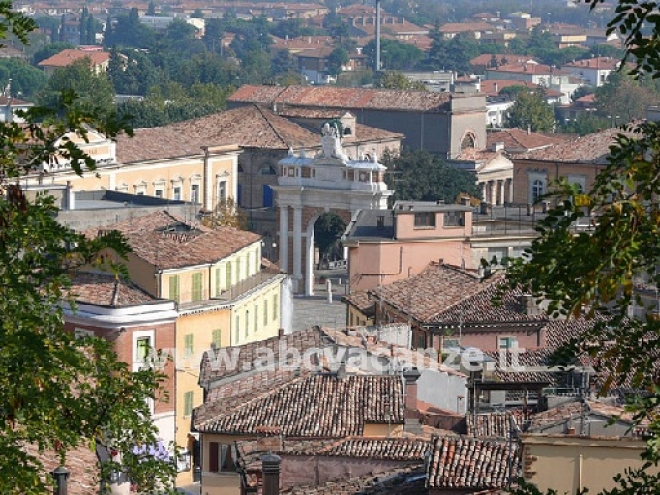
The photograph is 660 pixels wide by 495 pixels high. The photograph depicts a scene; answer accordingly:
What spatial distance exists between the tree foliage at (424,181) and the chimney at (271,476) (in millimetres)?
58086

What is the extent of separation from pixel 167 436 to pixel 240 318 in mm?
6696

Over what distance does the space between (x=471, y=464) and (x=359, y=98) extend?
275ft

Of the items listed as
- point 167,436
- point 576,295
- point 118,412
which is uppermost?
point 576,295

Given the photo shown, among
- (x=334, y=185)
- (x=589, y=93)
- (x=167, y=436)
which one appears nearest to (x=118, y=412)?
(x=167, y=436)

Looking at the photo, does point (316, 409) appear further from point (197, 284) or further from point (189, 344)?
point (197, 284)

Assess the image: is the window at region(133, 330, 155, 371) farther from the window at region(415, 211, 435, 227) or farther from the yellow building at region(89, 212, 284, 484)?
the window at region(415, 211, 435, 227)

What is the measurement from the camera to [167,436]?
34.2 metres

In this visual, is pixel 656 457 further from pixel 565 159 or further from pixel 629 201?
pixel 565 159

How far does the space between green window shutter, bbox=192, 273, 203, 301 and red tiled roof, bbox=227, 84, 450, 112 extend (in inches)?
2358

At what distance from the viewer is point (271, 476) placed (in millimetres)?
19766

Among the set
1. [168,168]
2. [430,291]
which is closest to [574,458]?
[430,291]

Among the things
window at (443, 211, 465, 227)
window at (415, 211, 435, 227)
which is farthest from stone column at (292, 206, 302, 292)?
window at (415, 211, 435, 227)

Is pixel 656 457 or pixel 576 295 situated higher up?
pixel 576 295

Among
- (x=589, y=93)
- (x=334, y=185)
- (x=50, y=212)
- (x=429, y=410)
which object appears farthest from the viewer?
(x=589, y=93)
